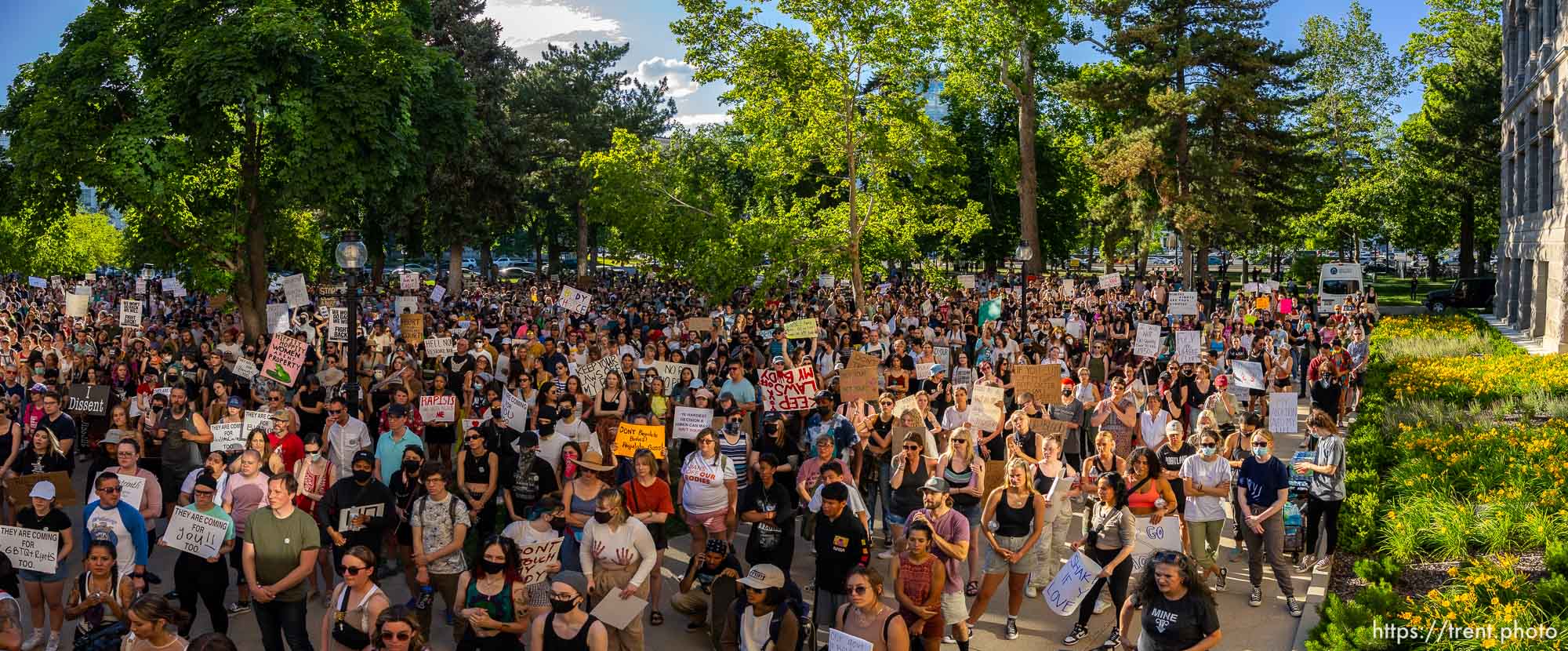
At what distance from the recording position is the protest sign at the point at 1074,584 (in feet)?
25.2

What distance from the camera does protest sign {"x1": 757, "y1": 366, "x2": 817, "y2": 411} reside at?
1348 centimetres

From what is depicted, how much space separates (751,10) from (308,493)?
620 inches

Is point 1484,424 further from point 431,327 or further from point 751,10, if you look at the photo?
point 431,327

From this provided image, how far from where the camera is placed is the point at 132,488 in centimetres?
875

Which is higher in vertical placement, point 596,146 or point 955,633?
point 596,146

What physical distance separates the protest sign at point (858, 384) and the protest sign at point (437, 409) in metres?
4.46

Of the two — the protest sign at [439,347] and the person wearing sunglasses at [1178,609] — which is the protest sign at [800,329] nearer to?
the protest sign at [439,347]

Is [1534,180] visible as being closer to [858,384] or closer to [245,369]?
[858,384]

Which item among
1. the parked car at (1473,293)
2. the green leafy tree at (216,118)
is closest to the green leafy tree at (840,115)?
the green leafy tree at (216,118)

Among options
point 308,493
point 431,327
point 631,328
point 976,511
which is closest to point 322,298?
point 431,327

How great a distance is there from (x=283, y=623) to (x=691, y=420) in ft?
16.1

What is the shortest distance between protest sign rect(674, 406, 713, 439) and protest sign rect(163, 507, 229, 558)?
15.6ft

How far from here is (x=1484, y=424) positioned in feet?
44.7

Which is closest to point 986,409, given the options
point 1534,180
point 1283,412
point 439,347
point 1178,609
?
point 1283,412
